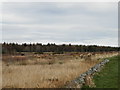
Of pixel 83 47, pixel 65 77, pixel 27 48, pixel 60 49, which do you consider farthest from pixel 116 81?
pixel 83 47

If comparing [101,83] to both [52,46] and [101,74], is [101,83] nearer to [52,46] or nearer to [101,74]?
[101,74]

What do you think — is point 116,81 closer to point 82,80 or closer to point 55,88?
point 82,80

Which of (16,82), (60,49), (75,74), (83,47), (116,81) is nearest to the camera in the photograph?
(16,82)

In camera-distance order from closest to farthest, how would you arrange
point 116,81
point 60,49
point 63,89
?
point 63,89 → point 116,81 → point 60,49

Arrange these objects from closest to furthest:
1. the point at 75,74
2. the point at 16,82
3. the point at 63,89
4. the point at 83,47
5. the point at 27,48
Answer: the point at 63,89, the point at 16,82, the point at 75,74, the point at 27,48, the point at 83,47

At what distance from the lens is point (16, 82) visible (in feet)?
50.3

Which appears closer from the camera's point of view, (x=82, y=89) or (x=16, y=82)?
(x=82, y=89)

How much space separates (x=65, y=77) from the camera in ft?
57.4

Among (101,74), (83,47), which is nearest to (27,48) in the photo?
(83,47)

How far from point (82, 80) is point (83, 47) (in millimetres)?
131836

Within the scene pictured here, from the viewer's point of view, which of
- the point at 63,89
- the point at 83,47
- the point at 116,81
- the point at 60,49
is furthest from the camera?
the point at 83,47

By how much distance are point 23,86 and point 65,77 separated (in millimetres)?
3869

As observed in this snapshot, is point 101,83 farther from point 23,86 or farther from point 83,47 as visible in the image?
point 83,47

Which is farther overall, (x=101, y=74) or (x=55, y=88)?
(x=101, y=74)
